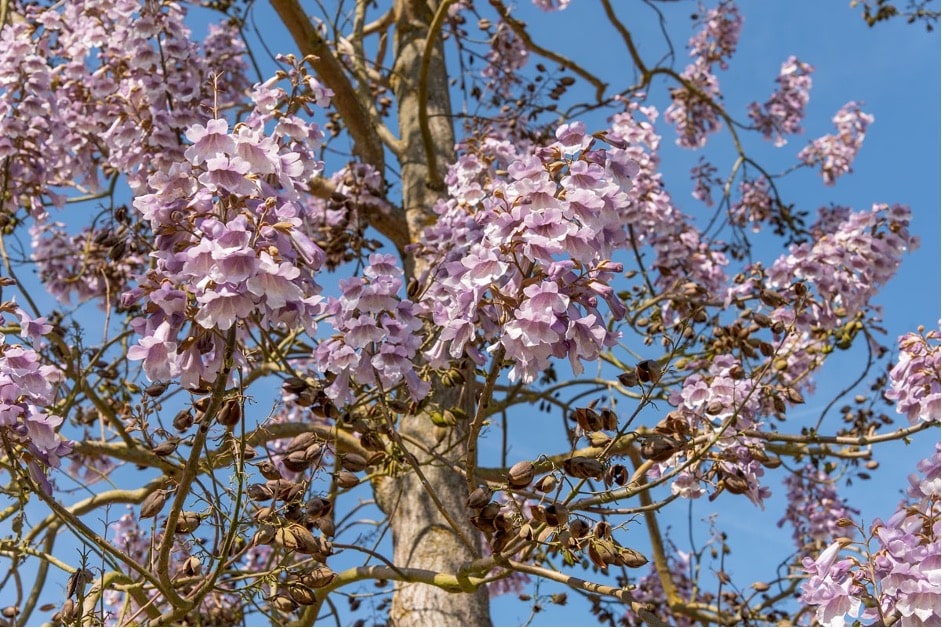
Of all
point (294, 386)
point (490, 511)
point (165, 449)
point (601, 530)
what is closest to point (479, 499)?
point (490, 511)

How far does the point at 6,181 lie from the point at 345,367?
2.48m

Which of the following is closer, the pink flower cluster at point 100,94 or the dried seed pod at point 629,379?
the dried seed pod at point 629,379

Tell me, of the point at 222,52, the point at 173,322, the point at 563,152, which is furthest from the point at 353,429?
the point at 222,52

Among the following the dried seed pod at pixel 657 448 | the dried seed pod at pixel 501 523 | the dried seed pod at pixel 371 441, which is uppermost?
the dried seed pod at pixel 371 441

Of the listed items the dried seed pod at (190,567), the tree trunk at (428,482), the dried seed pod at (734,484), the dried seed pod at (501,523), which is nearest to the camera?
the dried seed pod at (501,523)

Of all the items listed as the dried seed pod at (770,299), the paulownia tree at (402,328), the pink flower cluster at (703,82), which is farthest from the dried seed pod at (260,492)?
the pink flower cluster at (703,82)

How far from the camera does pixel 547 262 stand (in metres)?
2.19

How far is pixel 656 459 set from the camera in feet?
8.22

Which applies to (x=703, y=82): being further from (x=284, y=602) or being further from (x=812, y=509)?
(x=284, y=602)

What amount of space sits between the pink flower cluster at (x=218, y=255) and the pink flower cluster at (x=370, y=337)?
352 mm

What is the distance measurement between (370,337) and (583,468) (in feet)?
2.76

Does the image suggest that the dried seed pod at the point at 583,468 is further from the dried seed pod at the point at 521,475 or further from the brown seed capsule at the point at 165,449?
the brown seed capsule at the point at 165,449

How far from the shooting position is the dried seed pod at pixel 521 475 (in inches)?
92.0

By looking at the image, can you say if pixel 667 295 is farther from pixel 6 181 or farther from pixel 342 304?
pixel 6 181
